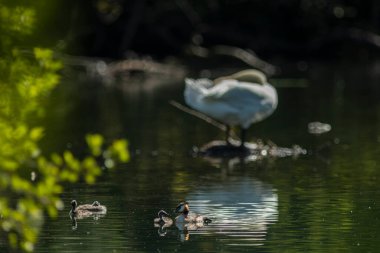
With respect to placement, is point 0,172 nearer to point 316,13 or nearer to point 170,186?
point 170,186

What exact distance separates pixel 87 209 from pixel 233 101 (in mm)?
7306

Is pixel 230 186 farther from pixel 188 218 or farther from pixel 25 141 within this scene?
pixel 25 141

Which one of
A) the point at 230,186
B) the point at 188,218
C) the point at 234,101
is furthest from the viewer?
the point at 234,101

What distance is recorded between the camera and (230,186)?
18219 millimetres

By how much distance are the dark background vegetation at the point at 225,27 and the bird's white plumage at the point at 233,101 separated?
27227mm

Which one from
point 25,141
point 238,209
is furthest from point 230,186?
point 25,141

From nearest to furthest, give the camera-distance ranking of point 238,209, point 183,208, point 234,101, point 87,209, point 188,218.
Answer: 1. point 188,218
2. point 183,208
3. point 87,209
4. point 238,209
5. point 234,101

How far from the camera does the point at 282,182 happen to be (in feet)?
60.9

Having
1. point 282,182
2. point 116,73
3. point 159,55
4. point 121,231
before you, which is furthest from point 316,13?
point 121,231

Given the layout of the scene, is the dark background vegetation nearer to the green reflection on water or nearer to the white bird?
the white bird

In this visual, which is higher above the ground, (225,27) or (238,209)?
(225,27)

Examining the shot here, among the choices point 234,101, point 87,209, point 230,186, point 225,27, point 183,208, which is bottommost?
point 183,208

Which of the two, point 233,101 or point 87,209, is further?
point 233,101

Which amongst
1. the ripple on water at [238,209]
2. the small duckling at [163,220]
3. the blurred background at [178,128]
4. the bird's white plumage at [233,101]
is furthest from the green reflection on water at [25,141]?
the bird's white plumage at [233,101]
